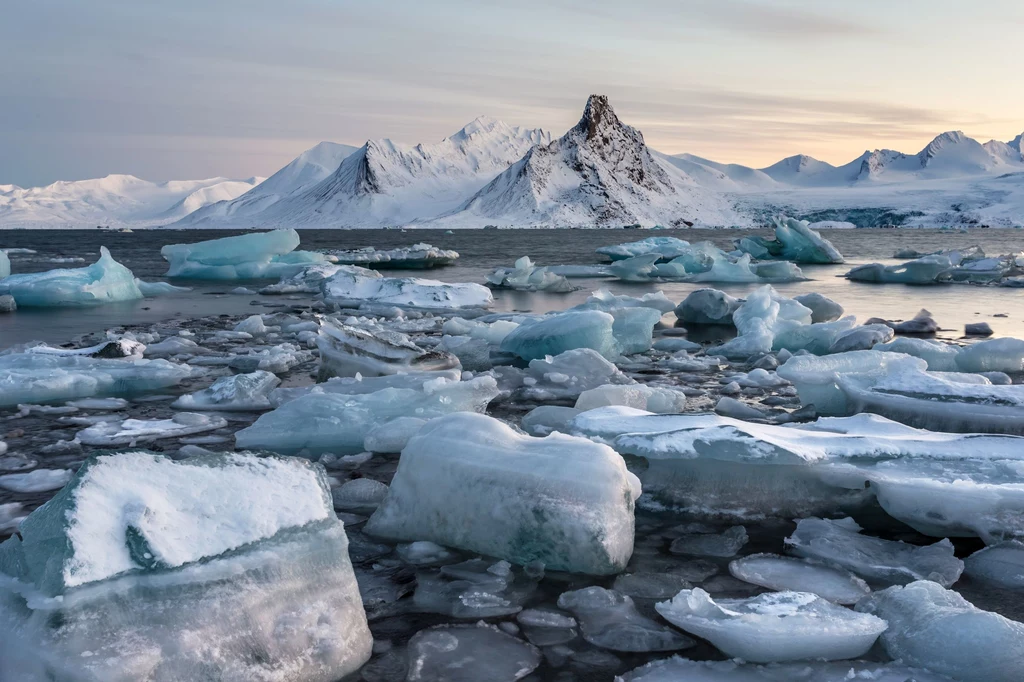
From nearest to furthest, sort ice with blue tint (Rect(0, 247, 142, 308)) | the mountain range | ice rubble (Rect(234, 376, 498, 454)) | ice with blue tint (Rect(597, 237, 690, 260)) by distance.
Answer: ice rubble (Rect(234, 376, 498, 454)) < ice with blue tint (Rect(0, 247, 142, 308)) < ice with blue tint (Rect(597, 237, 690, 260)) < the mountain range

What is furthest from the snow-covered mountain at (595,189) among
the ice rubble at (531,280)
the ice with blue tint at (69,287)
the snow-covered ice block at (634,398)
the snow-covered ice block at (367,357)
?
the snow-covered ice block at (634,398)

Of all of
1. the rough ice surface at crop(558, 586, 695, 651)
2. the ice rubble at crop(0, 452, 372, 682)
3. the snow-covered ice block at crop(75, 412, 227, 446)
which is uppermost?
the ice rubble at crop(0, 452, 372, 682)

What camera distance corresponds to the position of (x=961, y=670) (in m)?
1.94

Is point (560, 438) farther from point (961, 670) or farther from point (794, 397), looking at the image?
point (794, 397)

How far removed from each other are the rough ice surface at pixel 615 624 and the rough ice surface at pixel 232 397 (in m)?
3.03

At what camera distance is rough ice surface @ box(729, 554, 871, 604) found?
2477 mm

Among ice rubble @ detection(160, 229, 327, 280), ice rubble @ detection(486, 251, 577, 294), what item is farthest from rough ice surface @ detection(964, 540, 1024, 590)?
ice rubble @ detection(160, 229, 327, 280)

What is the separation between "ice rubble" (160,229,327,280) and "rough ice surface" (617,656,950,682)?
17518 millimetres

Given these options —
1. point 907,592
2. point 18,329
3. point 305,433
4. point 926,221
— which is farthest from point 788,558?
point 926,221

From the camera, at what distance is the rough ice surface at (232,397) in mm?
4875

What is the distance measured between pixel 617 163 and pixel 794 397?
144m

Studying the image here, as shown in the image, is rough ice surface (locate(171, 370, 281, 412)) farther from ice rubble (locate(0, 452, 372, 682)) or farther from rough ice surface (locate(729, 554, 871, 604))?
rough ice surface (locate(729, 554, 871, 604))

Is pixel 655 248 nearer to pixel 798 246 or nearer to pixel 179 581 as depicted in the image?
pixel 798 246

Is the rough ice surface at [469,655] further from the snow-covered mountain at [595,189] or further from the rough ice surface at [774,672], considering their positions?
the snow-covered mountain at [595,189]
